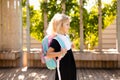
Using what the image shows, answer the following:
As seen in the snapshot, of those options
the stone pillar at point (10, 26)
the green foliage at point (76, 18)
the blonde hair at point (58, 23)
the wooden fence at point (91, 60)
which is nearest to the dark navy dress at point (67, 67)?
the blonde hair at point (58, 23)

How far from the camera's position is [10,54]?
795cm

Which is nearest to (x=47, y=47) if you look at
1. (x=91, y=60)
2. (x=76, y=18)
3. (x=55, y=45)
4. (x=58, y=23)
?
(x=55, y=45)

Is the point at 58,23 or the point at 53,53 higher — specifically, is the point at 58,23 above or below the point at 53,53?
above

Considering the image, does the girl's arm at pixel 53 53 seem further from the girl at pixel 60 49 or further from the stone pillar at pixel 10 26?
the stone pillar at pixel 10 26

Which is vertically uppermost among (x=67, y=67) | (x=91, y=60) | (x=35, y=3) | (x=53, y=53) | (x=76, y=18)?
(x=35, y=3)

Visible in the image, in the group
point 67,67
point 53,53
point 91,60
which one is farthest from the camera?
point 91,60

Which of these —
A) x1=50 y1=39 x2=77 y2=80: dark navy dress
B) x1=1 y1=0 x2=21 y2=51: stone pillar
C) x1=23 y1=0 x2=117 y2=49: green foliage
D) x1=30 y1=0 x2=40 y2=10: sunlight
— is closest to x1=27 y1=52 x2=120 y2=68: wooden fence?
x1=23 y1=0 x2=117 y2=49: green foliage

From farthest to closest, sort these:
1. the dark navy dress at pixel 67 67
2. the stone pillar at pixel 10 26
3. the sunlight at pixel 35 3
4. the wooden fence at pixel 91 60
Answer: the stone pillar at pixel 10 26 → the sunlight at pixel 35 3 → the wooden fence at pixel 91 60 → the dark navy dress at pixel 67 67

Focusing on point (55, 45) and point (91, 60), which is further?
point (91, 60)

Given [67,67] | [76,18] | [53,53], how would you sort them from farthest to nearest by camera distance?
1. [76,18]
2. [67,67]
3. [53,53]

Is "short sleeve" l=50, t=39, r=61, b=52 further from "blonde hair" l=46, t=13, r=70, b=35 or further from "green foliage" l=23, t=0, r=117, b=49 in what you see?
"green foliage" l=23, t=0, r=117, b=49

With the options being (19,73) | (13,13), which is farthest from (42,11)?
(19,73)

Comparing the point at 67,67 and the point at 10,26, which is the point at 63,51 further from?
the point at 10,26

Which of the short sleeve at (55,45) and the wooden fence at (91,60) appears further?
the wooden fence at (91,60)
